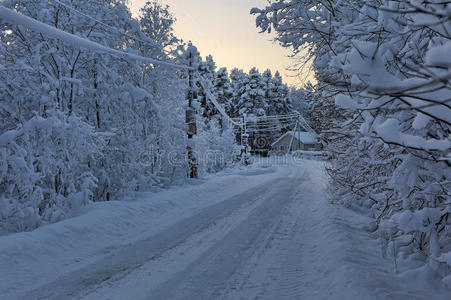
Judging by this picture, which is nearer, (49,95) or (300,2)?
(300,2)

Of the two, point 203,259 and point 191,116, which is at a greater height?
point 191,116

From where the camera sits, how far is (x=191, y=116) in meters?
16.9

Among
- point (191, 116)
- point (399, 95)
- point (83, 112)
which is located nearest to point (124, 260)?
point (399, 95)

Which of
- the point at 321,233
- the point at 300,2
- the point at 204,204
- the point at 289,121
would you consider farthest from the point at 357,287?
the point at 289,121

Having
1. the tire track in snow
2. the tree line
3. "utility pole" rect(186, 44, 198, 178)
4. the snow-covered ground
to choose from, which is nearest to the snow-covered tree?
the snow-covered ground

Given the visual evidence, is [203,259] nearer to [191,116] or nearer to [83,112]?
[83,112]

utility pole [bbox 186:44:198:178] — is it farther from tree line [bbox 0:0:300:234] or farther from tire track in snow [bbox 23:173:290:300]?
tire track in snow [bbox 23:173:290:300]

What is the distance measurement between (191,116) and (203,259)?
39.4 feet

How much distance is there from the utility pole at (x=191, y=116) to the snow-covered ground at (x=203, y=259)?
7.68 m

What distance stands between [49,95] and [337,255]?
26.9 feet

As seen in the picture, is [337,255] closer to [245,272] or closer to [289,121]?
[245,272]

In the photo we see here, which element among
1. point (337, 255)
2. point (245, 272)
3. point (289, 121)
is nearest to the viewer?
point (245, 272)

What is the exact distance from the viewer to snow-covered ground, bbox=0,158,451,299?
4.27 meters

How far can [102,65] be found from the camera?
464 inches
